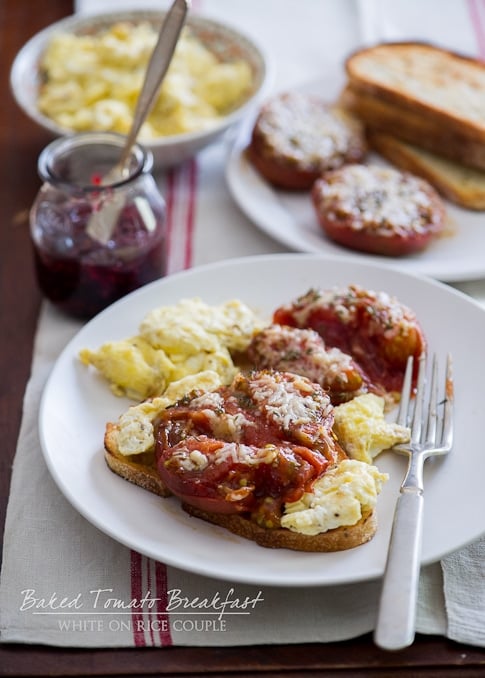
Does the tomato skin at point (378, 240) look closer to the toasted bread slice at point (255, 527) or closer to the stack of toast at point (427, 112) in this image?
the stack of toast at point (427, 112)

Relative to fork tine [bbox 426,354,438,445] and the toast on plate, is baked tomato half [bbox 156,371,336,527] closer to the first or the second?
the toast on plate

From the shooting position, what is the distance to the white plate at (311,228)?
11.8 feet

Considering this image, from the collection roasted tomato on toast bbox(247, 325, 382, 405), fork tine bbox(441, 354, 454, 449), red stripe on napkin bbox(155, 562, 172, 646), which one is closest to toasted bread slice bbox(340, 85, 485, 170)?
fork tine bbox(441, 354, 454, 449)

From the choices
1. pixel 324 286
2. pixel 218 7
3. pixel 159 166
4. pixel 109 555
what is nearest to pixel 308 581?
pixel 109 555

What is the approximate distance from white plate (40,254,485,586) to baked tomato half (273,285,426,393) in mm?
165

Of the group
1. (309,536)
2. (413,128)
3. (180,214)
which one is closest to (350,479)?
(309,536)

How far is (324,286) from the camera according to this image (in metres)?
3.32

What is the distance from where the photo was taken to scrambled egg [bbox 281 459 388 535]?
2.24 meters

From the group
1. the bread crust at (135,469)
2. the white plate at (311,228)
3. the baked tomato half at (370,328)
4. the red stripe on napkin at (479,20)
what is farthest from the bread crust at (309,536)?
the red stripe on napkin at (479,20)

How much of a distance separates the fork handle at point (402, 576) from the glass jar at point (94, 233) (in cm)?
151

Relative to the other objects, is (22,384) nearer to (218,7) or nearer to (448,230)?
(448,230)

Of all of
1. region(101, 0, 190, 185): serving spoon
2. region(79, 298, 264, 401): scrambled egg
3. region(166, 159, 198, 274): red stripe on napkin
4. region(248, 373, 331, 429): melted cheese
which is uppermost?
region(101, 0, 190, 185): serving spoon

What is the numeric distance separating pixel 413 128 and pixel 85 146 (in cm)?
173

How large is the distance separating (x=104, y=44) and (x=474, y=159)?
1923mm
